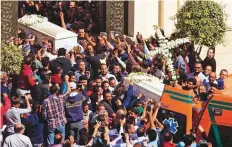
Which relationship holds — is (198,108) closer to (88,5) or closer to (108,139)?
(108,139)

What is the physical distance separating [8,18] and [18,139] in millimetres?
8971

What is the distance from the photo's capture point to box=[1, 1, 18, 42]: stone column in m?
22.5

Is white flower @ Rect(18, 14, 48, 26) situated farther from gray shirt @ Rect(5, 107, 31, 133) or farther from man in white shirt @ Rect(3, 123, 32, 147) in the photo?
man in white shirt @ Rect(3, 123, 32, 147)

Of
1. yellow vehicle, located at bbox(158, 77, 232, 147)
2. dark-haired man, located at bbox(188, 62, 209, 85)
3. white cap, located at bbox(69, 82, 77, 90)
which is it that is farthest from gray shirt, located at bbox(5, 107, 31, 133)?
dark-haired man, located at bbox(188, 62, 209, 85)

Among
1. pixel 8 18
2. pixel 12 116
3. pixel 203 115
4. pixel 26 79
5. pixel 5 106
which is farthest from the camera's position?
A: pixel 8 18

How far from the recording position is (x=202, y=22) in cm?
2261

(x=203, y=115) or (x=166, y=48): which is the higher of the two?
(x=203, y=115)

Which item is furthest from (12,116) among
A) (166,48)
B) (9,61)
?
(166,48)

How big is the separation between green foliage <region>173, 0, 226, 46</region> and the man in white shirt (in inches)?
368

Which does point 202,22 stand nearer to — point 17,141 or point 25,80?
point 25,80

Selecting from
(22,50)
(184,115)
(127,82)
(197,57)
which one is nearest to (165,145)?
(184,115)

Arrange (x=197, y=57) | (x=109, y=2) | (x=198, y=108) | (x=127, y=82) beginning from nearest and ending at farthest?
(x=198, y=108), (x=127, y=82), (x=197, y=57), (x=109, y=2)

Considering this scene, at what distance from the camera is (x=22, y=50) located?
771 inches

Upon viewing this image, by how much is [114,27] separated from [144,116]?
979 centimetres
